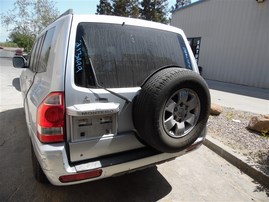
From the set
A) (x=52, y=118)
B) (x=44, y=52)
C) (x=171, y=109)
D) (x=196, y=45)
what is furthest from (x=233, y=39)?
(x=52, y=118)

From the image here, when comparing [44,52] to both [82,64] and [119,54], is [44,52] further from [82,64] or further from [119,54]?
[119,54]

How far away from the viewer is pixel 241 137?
13.8 feet

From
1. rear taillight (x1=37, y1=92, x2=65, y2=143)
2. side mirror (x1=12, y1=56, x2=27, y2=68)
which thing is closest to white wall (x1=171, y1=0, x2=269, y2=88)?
side mirror (x1=12, y1=56, x2=27, y2=68)

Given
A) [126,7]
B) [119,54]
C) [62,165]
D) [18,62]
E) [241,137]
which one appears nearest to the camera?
[62,165]

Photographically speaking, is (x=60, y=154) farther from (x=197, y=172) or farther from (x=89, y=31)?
(x=197, y=172)

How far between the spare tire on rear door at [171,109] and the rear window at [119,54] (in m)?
0.21

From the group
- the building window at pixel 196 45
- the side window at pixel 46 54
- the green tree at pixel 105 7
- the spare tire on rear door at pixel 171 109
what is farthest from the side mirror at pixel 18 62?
the green tree at pixel 105 7

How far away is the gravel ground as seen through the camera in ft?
11.2

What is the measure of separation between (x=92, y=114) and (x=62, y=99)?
0.92ft

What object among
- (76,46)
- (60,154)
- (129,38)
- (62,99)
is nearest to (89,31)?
(76,46)

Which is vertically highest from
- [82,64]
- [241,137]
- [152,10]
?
[152,10]

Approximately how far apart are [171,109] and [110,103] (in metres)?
0.62

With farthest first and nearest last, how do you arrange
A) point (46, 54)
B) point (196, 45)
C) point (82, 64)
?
point (196, 45) < point (46, 54) < point (82, 64)

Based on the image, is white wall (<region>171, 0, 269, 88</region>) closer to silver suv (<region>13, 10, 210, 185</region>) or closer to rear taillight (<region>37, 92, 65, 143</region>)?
silver suv (<region>13, 10, 210, 185</region>)
